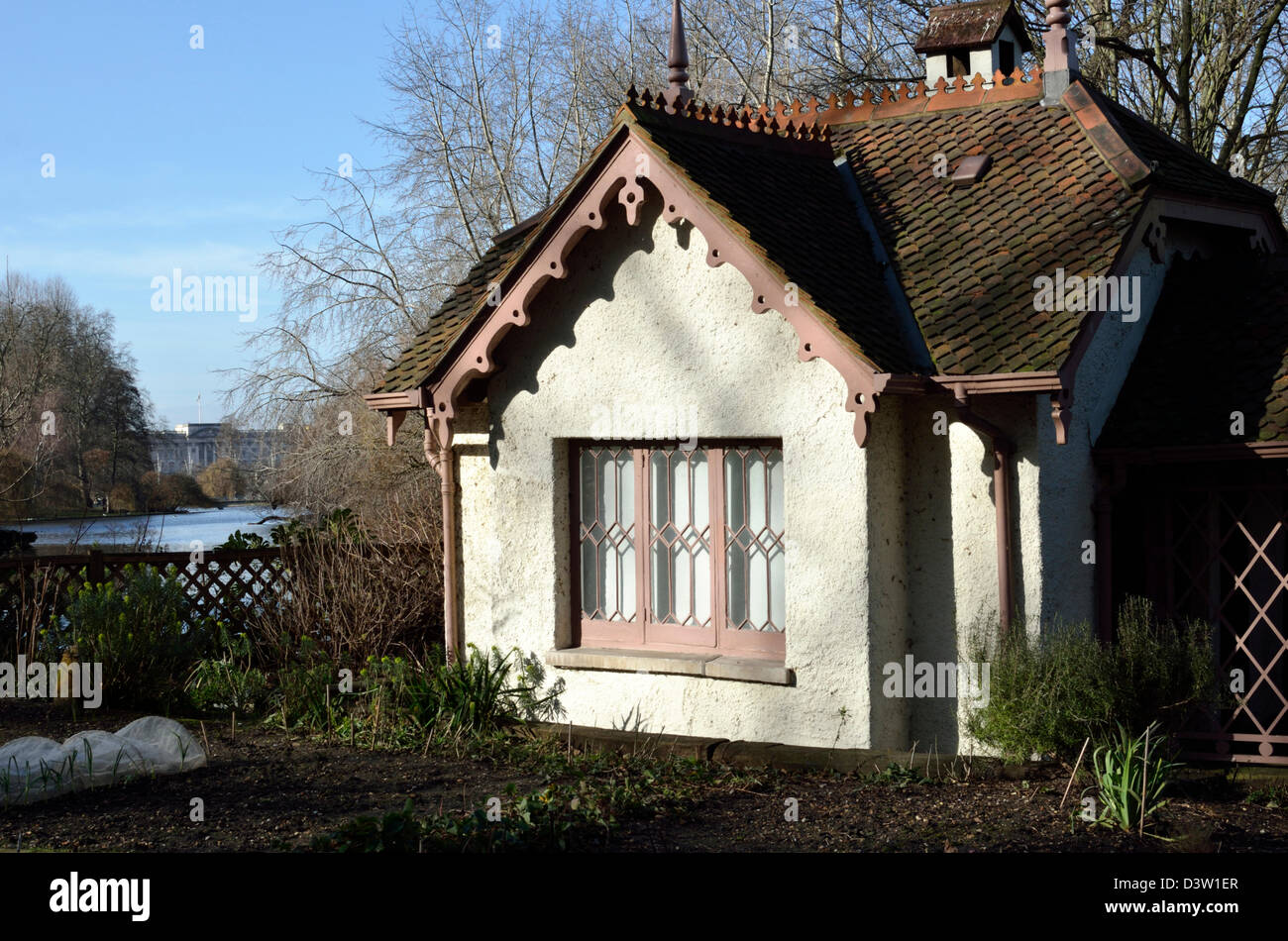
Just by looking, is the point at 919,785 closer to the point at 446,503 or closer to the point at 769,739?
the point at 769,739

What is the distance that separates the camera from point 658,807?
7.02 meters

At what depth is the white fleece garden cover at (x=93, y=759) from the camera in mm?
7363

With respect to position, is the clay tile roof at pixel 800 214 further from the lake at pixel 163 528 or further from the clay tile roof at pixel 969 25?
the lake at pixel 163 528

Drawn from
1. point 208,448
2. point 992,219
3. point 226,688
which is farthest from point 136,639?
point 208,448

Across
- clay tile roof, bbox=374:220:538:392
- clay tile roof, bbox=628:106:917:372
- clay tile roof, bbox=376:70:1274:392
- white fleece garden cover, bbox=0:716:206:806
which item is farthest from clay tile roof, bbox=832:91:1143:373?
white fleece garden cover, bbox=0:716:206:806

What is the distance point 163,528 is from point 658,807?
9.91 m

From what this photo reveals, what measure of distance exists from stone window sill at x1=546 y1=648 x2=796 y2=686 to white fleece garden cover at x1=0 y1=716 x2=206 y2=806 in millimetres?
2810

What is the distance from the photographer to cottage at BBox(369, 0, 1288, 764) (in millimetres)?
8375

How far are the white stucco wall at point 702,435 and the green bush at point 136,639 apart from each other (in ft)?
9.41

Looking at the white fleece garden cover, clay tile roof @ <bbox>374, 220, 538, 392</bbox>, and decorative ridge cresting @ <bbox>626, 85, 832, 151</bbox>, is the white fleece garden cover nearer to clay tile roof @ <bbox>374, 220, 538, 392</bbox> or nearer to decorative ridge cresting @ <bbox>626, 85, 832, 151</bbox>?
clay tile roof @ <bbox>374, 220, 538, 392</bbox>

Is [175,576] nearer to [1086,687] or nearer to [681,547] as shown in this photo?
[681,547]

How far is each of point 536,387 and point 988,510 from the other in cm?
366

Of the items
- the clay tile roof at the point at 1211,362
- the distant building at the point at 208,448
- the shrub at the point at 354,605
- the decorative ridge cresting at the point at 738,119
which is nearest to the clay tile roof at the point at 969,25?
the decorative ridge cresting at the point at 738,119

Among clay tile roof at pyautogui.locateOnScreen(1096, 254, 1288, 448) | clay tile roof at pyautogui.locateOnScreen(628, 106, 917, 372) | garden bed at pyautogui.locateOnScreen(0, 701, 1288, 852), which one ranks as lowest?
garden bed at pyautogui.locateOnScreen(0, 701, 1288, 852)
